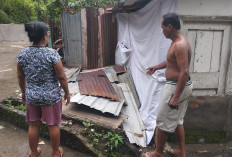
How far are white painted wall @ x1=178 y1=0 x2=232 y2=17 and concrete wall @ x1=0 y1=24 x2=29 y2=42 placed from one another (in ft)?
61.5

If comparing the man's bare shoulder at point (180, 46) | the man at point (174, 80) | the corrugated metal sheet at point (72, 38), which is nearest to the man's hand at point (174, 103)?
the man at point (174, 80)

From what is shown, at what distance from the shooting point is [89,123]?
342cm

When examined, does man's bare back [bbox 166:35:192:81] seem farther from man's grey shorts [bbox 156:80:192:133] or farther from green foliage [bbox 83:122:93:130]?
green foliage [bbox 83:122:93:130]

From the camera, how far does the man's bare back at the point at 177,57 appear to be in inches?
96.3

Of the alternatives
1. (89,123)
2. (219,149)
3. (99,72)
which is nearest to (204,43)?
(219,149)

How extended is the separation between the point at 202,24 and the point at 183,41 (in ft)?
5.20

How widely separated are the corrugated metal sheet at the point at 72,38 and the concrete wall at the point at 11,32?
13.4 meters

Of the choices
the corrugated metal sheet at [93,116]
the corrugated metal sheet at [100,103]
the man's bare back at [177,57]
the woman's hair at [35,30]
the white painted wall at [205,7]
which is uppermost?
the white painted wall at [205,7]

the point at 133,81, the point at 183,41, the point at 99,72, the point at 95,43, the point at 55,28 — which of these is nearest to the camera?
the point at 183,41

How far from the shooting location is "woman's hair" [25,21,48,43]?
230cm

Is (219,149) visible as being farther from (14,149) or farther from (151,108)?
(14,149)

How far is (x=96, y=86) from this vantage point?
5.04 m

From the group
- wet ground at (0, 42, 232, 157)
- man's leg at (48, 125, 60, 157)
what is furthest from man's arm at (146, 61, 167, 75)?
man's leg at (48, 125, 60, 157)

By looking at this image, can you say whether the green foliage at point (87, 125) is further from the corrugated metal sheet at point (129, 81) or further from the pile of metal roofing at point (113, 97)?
the corrugated metal sheet at point (129, 81)
